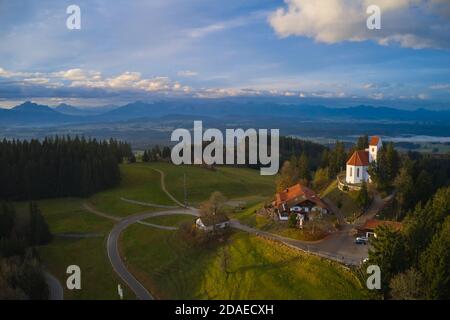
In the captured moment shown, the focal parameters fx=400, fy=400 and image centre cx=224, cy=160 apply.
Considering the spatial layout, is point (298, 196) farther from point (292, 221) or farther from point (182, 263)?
point (182, 263)

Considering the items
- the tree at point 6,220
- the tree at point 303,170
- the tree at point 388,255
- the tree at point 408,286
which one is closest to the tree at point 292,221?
the tree at point 388,255

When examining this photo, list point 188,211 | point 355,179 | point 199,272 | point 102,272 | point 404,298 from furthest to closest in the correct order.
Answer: point 188,211 < point 355,179 < point 102,272 < point 199,272 < point 404,298

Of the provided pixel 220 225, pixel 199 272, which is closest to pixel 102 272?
pixel 199 272

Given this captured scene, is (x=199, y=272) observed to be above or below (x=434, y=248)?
below

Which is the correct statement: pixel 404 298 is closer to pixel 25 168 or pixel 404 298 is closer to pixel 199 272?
pixel 199 272

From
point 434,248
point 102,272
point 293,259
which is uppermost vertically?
point 434,248

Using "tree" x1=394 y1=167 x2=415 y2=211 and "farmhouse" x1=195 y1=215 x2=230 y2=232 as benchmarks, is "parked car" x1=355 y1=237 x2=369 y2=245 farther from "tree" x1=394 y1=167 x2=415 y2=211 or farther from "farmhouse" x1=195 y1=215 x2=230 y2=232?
"farmhouse" x1=195 y1=215 x2=230 y2=232

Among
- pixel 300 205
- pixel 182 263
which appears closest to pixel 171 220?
pixel 182 263
